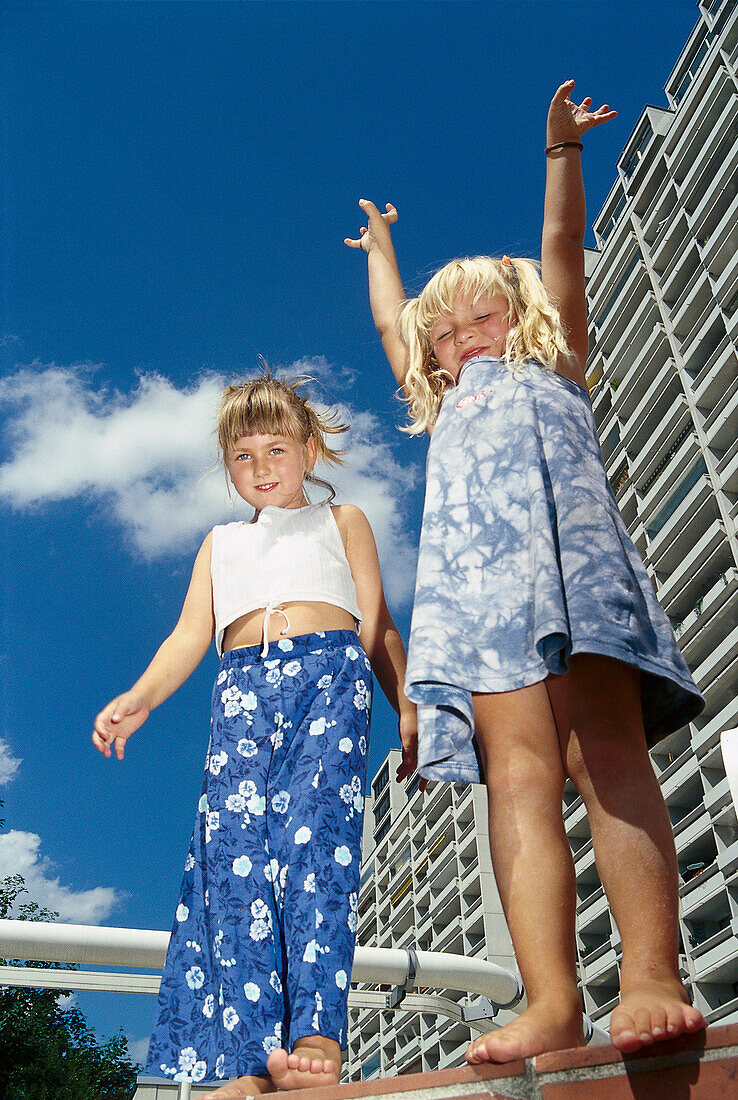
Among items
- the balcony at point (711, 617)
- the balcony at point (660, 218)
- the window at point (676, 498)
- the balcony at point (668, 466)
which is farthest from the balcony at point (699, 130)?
the balcony at point (711, 617)

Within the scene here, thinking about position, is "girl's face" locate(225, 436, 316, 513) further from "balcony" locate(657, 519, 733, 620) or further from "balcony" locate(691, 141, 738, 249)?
"balcony" locate(691, 141, 738, 249)

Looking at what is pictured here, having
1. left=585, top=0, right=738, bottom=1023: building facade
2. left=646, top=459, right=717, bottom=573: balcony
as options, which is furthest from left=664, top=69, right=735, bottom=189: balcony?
left=646, top=459, right=717, bottom=573: balcony

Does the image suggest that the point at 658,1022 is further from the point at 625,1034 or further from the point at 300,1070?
the point at 300,1070

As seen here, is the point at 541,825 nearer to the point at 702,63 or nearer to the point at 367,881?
the point at 702,63

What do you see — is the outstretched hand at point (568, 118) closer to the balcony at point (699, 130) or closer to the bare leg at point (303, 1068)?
the bare leg at point (303, 1068)

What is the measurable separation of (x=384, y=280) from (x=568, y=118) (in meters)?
0.79

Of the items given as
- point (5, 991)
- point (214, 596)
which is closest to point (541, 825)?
point (214, 596)

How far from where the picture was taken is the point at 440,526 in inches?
73.2

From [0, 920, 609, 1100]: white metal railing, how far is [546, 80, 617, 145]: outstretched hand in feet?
8.29

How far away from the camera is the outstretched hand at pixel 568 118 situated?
2.22m

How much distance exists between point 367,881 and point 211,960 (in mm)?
65156

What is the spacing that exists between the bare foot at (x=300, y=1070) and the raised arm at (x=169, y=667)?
0.86 meters

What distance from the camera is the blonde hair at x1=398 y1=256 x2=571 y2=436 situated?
6.90 feet

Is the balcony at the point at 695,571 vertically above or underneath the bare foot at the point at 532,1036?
above
